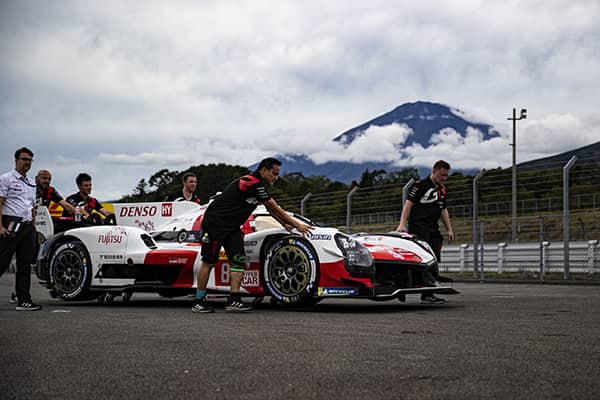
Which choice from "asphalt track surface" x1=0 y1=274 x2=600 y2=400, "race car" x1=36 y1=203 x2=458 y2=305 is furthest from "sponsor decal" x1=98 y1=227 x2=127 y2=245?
"asphalt track surface" x1=0 y1=274 x2=600 y2=400

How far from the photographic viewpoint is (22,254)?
7.88 metres

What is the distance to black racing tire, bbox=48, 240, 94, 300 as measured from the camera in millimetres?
8602

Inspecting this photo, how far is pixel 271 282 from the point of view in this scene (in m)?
7.54

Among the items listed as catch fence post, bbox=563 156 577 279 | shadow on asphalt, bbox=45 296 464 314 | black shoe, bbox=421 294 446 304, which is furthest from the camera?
catch fence post, bbox=563 156 577 279

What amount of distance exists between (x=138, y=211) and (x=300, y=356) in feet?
21.0

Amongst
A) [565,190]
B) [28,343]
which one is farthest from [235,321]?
[565,190]

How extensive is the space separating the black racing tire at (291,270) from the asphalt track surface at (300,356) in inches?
19.7

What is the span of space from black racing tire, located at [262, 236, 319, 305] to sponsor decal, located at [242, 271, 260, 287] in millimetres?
123

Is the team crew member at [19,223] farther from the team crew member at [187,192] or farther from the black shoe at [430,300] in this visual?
the black shoe at [430,300]

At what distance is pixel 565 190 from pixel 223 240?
9.92 meters

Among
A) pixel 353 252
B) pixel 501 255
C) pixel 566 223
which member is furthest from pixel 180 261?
pixel 501 255

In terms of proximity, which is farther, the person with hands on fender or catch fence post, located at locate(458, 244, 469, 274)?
catch fence post, located at locate(458, 244, 469, 274)

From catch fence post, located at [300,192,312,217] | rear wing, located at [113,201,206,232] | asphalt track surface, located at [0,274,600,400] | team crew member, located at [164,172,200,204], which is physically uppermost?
catch fence post, located at [300,192,312,217]

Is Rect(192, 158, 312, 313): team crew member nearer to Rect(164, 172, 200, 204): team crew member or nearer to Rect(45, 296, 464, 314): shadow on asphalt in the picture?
Rect(45, 296, 464, 314): shadow on asphalt
